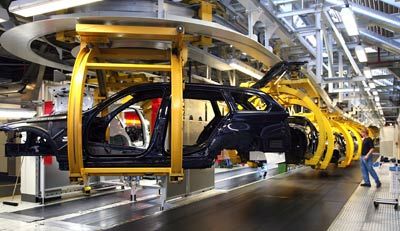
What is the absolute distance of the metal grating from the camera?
5.77 m

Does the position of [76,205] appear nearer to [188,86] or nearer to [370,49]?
[188,86]

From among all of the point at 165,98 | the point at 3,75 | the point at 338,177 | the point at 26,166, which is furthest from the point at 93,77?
the point at 338,177

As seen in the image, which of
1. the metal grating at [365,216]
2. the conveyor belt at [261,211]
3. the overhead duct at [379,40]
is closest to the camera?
the metal grating at [365,216]

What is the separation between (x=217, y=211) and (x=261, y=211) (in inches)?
31.7

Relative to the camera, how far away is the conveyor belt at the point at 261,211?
5887 mm

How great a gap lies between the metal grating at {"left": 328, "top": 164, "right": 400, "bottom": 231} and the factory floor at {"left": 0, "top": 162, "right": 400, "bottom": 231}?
0.02m

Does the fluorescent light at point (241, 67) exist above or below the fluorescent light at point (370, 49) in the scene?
below

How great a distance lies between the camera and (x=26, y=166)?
8.56 meters

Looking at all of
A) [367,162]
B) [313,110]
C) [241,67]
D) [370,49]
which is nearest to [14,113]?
[241,67]

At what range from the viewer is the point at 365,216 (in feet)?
21.4

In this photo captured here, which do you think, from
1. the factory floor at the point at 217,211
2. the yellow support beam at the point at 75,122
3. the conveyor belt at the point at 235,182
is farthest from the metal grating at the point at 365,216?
the yellow support beam at the point at 75,122

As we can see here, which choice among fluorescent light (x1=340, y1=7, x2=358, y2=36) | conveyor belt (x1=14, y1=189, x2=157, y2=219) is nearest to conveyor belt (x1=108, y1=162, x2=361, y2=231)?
conveyor belt (x1=14, y1=189, x2=157, y2=219)

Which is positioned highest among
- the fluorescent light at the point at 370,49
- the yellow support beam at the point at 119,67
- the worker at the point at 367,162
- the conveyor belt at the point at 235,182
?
the fluorescent light at the point at 370,49

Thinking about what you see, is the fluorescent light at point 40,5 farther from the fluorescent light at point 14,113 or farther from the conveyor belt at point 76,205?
the fluorescent light at point 14,113
